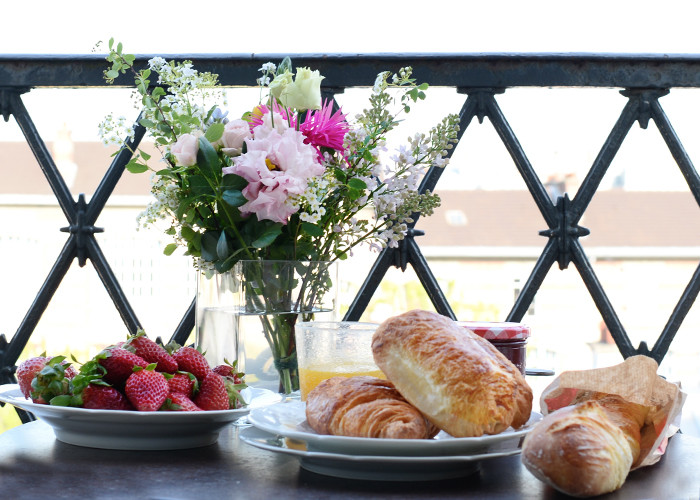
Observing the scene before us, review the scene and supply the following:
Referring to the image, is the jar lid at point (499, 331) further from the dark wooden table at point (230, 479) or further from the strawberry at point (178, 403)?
the strawberry at point (178, 403)

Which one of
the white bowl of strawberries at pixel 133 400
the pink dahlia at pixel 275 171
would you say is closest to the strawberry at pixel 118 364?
the white bowl of strawberries at pixel 133 400

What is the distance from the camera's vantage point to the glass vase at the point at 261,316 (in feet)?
3.11

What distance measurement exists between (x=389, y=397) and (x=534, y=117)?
0.82m

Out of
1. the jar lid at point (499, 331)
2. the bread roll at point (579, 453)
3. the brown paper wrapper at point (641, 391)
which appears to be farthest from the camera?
the jar lid at point (499, 331)

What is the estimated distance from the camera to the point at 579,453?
53 centimetres

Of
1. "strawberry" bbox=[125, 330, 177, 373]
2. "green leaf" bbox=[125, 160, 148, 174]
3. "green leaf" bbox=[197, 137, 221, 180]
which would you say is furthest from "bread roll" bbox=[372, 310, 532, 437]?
"green leaf" bbox=[125, 160, 148, 174]

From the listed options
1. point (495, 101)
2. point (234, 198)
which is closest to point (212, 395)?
point (234, 198)

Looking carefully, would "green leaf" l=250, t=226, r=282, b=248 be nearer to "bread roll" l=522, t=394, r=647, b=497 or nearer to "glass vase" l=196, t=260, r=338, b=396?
"glass vase" l=196, t=260, r=338, b=396

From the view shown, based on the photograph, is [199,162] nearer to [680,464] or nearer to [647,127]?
[680,464]

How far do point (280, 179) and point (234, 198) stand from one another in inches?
2.4

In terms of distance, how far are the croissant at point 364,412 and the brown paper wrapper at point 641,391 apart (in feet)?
0.45

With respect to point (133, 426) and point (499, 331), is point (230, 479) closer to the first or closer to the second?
point (133, 426)

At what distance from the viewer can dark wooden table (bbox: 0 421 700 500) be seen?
0.57 metres

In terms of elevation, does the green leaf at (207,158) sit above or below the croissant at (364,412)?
above
